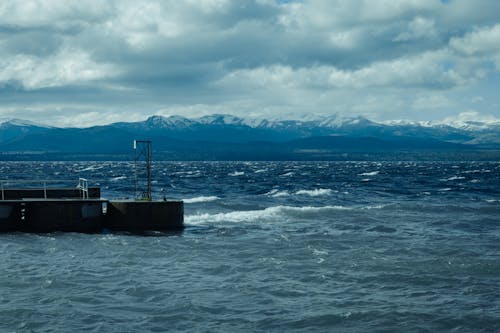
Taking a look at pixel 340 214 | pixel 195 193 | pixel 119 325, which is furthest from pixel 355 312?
pixel 195 193

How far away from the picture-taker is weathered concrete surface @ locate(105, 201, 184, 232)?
4575 centimetres

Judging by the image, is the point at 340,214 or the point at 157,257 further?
the point at 340,214

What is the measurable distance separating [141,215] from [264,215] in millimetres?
15268

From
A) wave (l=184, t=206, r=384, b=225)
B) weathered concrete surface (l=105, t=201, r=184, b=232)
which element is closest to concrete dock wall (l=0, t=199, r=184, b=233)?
weathered concrete surface (l=105, t=201, r=184, b=232)

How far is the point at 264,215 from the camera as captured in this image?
57.8 m

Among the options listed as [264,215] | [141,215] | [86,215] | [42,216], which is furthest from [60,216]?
[264,215]

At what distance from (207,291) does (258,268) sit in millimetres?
5504

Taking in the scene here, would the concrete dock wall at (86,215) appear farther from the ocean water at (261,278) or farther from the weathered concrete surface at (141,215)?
the ocean water at (261,278)

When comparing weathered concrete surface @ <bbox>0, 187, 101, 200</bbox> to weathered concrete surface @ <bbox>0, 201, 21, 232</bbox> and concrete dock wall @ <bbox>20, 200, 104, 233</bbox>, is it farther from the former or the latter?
weathered concrete surface @ <bbox>0, 201, 21, 232</bbox>

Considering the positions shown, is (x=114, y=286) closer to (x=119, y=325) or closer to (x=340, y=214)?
(x=119, y=325)

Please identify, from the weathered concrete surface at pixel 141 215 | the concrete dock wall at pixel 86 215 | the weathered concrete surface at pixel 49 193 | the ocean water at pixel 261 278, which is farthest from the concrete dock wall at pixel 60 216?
the weathered concrete surface at pixel 49 193

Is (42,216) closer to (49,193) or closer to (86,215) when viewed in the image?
(86,215)

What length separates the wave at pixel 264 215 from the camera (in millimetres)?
53875

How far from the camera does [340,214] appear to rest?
59.1m
